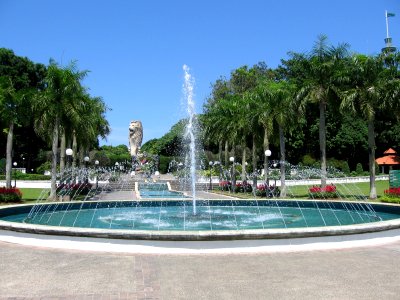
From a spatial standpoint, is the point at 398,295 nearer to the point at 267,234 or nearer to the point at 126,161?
the point at 267,234

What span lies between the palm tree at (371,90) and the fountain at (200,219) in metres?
8.02

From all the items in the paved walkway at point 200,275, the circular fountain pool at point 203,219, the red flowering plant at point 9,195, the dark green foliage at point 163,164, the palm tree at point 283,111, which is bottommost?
the paved walkway at point 200,275

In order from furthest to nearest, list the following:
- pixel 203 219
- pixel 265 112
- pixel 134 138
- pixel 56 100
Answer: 1. pixel 134 138
2. pixel 265 112
3. pixel 56 100
4. pixel 203 219

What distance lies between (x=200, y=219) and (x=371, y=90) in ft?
50.5

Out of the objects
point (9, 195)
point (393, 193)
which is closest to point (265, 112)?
point (393, 193)

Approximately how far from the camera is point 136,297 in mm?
6309

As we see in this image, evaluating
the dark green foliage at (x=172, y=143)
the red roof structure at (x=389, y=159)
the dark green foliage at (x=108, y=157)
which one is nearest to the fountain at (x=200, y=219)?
the red roof structure at (x=389, y=159)

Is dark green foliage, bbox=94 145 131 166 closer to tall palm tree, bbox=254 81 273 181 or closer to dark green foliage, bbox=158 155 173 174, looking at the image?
dark green foliage, bbox=158 155 173 174

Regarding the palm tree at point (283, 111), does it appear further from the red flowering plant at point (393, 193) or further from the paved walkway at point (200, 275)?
the paved walkway at point (200, 275)

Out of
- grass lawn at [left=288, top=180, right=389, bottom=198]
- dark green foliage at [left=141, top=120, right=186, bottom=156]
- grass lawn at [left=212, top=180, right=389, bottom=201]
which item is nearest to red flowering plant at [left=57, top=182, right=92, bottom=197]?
grass lawn at [left=212, top=180, right=389, bottom=201]

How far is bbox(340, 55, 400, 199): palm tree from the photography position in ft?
84.5

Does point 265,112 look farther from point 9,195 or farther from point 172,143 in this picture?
point 172,143

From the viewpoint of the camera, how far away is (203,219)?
52.1 ft

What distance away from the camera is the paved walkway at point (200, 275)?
6.51 m
